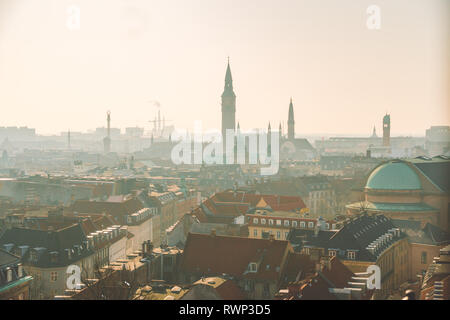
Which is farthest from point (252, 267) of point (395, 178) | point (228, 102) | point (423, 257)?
point (228, 102)

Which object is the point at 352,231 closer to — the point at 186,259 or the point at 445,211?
the point at 186,259

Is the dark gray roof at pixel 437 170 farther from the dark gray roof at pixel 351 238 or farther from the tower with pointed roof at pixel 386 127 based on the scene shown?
the tower with pointed roof at pixel 386 127

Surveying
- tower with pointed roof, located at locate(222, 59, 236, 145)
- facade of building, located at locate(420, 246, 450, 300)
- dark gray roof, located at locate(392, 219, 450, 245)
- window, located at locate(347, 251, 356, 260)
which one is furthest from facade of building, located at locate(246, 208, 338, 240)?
tower with pointed roof, located at locate(222, 59, 236, 145)

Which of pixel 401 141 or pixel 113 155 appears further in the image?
pixel 401 141

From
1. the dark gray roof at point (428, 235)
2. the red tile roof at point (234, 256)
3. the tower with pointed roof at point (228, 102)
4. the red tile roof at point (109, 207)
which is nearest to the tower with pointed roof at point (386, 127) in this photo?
the tower with pointed roof at point (228, 102)

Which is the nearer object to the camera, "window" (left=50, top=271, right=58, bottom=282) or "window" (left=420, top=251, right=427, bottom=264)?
"window" (left=50, top=271, right=58, bottom=282)

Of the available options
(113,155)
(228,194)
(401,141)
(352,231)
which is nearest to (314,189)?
(228,194)

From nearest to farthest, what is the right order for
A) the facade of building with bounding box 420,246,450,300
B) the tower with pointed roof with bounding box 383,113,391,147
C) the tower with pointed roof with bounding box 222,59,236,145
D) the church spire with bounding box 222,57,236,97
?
the facade of building with bounding box 420,246,450,300
the church spire with bounding box 222,57,236,97
the tower with pointed roof with bounding box 222,59,236,145
the tower with pointed roof with bounding box 383,113,391,147

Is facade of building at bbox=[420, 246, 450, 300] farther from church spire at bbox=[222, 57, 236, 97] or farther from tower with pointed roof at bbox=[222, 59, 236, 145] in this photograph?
tower with pointed roof at bbox=[222, 59, 236, 145]

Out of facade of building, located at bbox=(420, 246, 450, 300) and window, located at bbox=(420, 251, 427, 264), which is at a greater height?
facade of building, located at bbox=(420, 246, 450, 300)

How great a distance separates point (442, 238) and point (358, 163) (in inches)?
1878

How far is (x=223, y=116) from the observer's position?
84.4 m

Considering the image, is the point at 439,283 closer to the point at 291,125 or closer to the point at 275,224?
the point at 275,224

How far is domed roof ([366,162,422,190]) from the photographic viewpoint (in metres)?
31.8
